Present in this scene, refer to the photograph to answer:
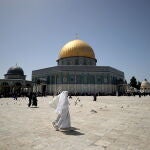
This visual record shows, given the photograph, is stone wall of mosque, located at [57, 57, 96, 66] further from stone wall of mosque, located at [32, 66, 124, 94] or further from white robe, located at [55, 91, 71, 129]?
white robe, located at [55, 91, 71, 129]

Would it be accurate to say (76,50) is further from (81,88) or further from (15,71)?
(15,71)

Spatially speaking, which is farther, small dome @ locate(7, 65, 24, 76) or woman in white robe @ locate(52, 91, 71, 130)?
small dome @ locate(7, 65, 24, 76)

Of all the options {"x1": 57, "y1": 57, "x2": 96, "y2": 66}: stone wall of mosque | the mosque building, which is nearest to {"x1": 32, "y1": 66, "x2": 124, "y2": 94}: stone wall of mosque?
the mosque building

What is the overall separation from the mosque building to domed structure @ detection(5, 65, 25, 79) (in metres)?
6.54

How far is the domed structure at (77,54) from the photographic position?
1924 inches

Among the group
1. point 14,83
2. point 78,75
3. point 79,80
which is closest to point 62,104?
point 79,80

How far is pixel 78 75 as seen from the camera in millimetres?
45688

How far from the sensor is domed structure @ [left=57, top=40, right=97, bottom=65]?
48.9 meters

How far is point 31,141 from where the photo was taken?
514 centimetres

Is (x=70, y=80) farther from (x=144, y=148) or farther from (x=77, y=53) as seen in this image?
(x=144, y=148)

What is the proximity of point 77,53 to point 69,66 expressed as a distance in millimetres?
4879

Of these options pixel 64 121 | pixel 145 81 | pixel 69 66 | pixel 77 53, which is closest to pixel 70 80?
pixel 69 66

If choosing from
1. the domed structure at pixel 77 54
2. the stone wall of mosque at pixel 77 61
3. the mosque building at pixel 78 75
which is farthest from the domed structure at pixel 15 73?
the stone wall of mosque at pixel 77 61

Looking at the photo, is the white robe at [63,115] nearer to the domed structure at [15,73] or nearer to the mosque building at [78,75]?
the mosque building at [78,75]
